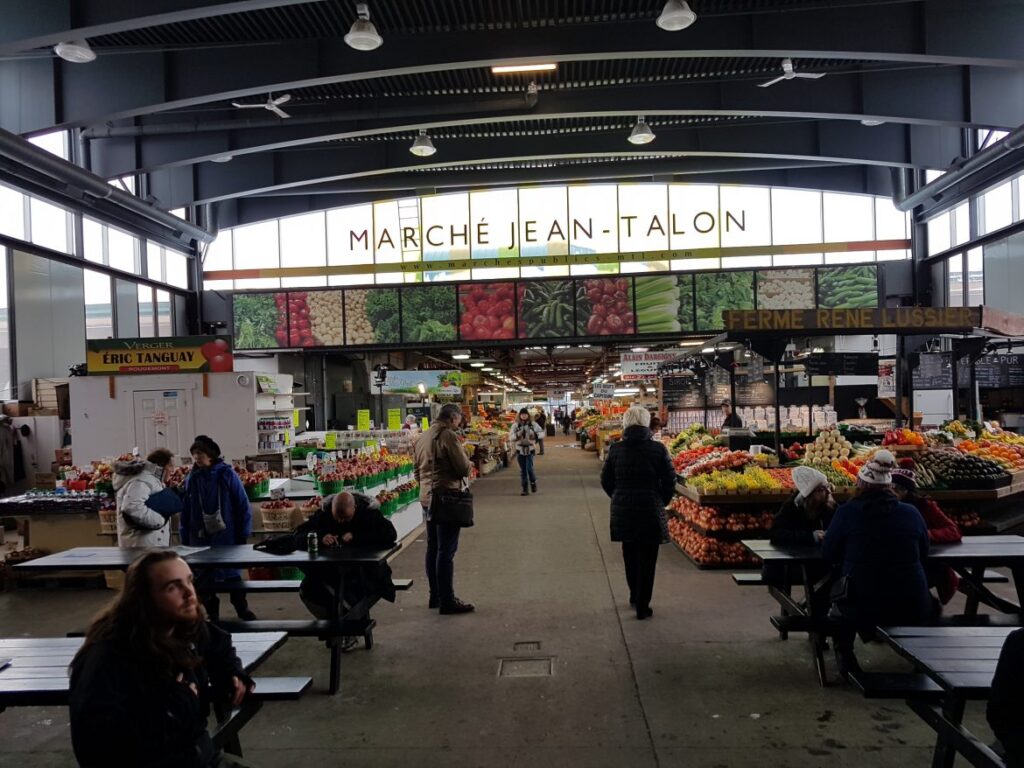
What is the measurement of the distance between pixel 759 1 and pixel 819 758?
30.6 feet

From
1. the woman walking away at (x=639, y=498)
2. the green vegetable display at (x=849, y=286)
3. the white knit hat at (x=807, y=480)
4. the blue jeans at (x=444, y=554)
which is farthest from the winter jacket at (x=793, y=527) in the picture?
the green vegetable display at (x=849, y=286)

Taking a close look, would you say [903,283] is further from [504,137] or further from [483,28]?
[483,28]

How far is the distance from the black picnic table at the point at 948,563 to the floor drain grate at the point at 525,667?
1.62m

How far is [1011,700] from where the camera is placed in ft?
7.93

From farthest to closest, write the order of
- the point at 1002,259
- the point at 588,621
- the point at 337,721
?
1. the point at 1002,259
2. the point at 588,621
3. the point at 337,721

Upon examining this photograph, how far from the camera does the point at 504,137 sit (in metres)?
15.4

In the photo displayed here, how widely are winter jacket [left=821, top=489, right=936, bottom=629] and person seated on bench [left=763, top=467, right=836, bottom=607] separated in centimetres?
101

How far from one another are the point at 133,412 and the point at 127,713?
28.5ft

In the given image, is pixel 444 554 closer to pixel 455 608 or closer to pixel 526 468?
pixel 455 608

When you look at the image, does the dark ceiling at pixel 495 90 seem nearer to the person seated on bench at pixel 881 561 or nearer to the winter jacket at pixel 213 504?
the winter jacket at pixel 213 504

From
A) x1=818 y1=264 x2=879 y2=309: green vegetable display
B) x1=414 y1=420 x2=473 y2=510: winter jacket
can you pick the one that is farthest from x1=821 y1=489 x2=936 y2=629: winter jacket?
x1=818 y1=264 x2=879 y2=309: green vegetable display

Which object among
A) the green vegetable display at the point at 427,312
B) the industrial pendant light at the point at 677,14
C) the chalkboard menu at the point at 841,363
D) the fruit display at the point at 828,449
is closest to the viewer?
the industrial pendant light at the point at 677,14

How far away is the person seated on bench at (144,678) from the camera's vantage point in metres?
2.15

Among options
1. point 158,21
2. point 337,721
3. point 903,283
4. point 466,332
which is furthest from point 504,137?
point 337,721
